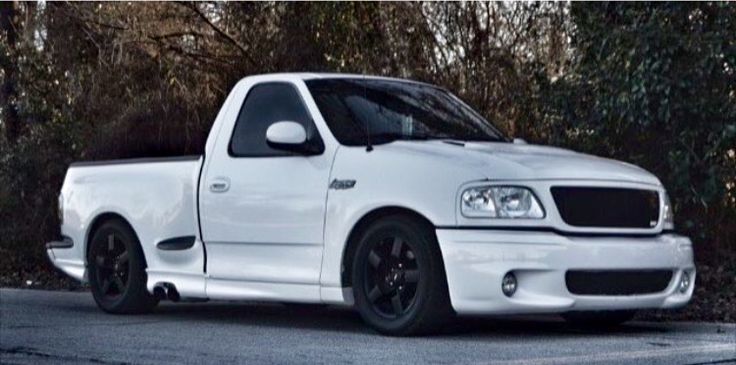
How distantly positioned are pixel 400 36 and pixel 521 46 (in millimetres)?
1204

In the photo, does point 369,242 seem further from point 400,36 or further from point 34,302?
point 400,36

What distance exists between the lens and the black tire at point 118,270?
11.0 metres

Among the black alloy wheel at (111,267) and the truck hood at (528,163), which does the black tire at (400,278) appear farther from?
the black alloy wheel at (111,267)

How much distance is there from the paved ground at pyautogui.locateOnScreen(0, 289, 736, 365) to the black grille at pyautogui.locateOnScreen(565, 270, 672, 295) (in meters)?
0.28

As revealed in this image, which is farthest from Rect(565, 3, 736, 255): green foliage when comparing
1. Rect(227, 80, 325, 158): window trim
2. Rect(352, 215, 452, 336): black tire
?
Rect(352, 215, 452, 336): black tire

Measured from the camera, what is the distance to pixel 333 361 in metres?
7.79

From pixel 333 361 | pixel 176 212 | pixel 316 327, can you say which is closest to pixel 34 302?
pixel 176 212

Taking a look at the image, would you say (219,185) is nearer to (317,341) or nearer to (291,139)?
(291,139)

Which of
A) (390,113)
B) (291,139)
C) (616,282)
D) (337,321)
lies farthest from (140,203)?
(616,282)

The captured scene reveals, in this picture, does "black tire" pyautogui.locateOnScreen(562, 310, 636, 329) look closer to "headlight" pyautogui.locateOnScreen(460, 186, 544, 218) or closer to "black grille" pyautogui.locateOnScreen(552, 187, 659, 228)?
"black grille" pyautogui.locateOnScreen(552, 187, 659, 228)

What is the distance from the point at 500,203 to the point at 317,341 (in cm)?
132

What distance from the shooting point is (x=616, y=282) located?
882 centimetres

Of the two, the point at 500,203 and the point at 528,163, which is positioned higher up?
the point at 528,163

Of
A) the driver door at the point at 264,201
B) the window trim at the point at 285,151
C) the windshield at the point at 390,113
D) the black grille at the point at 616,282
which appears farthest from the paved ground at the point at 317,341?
the windshield at the point at 390,113
